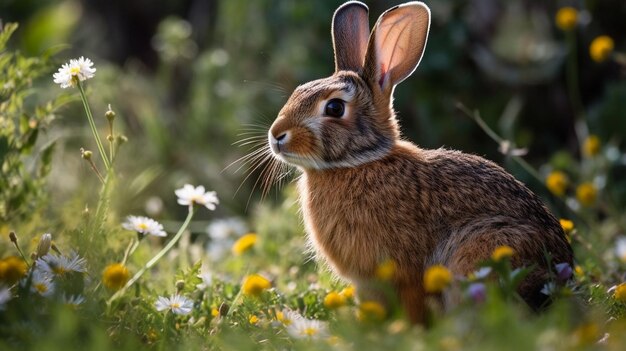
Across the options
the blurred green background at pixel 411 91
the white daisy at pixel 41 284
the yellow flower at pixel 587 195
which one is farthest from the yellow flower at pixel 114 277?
the blurred green background at pixel 411 91

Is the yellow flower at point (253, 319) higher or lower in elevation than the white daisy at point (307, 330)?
higher

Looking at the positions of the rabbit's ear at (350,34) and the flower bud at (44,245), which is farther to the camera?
the rabbit's ear at (350,34)

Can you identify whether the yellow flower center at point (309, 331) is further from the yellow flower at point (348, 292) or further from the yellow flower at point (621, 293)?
the yellow flower at point (621, 293)

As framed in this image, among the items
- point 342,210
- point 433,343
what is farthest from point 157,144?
point 433,343

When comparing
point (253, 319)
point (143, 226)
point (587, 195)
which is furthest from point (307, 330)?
point (587, 195)

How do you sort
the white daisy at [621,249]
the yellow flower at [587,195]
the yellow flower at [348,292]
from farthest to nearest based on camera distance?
the yellow flower at [587,195] → the white daisy at [621,249] → the yellow flower at [348,292]
